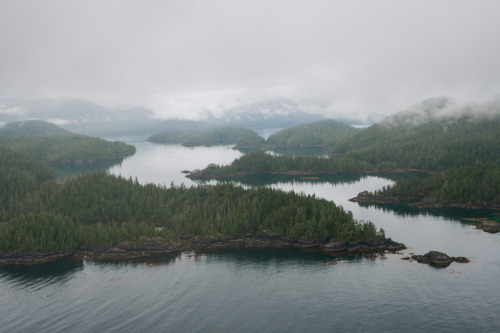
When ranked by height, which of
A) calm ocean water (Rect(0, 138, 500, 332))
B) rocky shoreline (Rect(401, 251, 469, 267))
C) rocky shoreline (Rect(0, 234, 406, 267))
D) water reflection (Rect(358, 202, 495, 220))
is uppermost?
water reflection (Rect(358, 202, 495, 220))

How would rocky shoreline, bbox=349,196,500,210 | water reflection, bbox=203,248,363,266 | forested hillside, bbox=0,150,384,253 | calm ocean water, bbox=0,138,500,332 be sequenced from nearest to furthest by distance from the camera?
1. calm ocean water, bbox=0,138,500,332
2. water reflection, bbox=203,248,363,266
3. forested hillside, bbox=0,150,384,253
4. rocky shoreline, bbox=349,196,500,210

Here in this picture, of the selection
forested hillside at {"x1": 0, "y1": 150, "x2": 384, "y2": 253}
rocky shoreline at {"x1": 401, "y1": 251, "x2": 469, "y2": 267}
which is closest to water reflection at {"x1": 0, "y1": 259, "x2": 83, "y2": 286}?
forested hillside at {"x1": 0, "y1": 150, "x2": 384, "y2": 253}

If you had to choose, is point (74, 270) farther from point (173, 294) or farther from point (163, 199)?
point (163, 199)

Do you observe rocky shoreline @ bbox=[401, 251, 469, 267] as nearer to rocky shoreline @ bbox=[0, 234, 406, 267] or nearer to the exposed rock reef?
the exposed rock reef

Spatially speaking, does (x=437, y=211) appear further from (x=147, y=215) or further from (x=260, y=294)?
(x=147, y=215)

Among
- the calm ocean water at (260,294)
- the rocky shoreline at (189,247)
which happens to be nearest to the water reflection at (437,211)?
the calm ocean water at (260,294)

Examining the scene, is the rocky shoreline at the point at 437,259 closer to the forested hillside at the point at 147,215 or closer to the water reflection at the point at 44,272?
the forested hillside at the point at 147,215

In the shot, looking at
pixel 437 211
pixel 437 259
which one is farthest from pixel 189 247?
pixel 437 211
